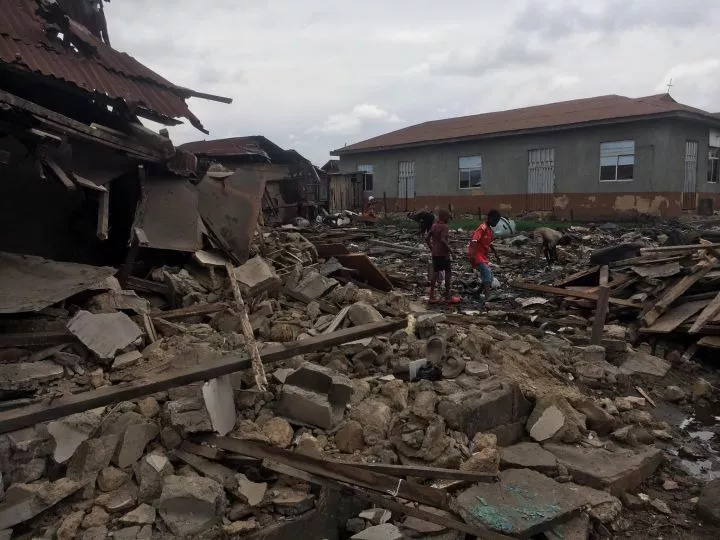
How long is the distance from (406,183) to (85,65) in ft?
71.0

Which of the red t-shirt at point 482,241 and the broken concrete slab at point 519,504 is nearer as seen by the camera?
the broken concrete slab at point 519,504

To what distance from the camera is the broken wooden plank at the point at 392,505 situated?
329 cm

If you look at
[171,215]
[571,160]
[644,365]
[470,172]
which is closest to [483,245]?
[644,365]

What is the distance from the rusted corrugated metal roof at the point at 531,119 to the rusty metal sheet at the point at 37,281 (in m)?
18.8

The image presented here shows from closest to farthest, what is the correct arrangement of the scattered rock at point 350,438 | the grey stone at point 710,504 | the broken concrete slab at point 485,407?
the grey stone at point 710,504
the scattered rock at point 350,438
the broken concrete slab at point 485,407

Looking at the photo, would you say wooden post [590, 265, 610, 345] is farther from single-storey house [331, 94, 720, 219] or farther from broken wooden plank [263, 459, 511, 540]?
single-storey house [331, 94, 720, 219]

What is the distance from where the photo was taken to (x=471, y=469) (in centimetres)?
378

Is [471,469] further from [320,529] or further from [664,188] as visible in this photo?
[664,188]

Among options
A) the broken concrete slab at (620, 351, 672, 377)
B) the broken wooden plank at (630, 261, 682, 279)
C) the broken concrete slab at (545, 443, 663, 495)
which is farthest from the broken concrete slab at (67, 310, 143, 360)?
the broken wooden plank at (630, 261, 682, 279)

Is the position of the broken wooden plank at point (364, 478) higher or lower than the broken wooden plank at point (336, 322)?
lower

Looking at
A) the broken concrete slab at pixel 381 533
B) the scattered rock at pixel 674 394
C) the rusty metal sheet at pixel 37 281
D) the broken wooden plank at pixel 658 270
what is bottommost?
the broken concrete slab at pixel 381 533

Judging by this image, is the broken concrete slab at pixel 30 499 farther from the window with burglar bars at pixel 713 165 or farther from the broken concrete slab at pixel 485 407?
the window with burglar bars at pixel 713 165

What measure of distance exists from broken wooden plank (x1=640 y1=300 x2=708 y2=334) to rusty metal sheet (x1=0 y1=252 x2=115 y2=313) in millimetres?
6293

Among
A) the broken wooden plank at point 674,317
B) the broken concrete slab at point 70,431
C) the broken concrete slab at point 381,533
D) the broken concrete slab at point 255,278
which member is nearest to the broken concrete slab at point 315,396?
the broken concrete slab at point 381,533
